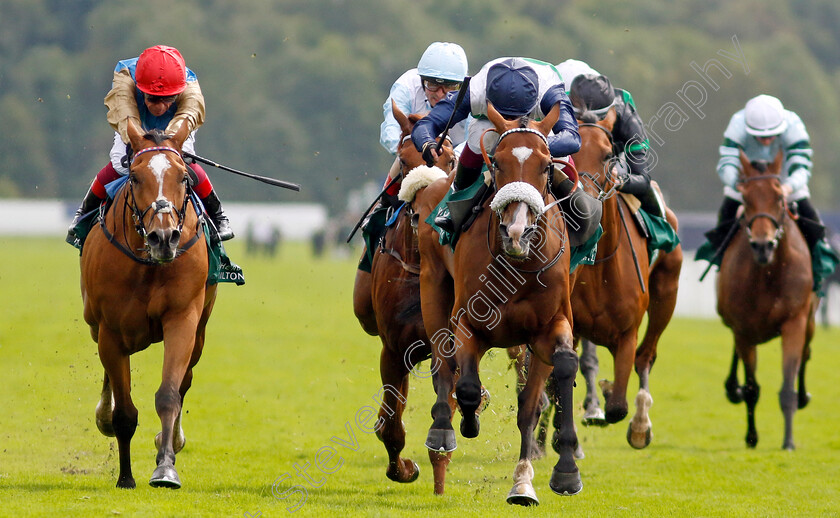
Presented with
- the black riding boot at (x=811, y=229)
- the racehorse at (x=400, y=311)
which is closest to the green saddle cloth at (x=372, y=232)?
the racehorse at (x=400, y=311)

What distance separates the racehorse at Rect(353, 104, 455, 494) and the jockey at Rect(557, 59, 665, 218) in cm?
103

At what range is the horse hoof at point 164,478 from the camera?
6.80 metres

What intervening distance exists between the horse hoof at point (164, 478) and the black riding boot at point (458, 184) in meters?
2.09

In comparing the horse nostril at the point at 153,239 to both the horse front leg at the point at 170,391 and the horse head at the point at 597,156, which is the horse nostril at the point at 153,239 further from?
the horse head at the point at 597,156

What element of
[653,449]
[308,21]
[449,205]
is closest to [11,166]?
[308,21]

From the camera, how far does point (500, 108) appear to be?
6602 millimetres

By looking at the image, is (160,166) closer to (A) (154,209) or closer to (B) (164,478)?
(A) (154,209)

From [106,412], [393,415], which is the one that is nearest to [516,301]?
[393,415]

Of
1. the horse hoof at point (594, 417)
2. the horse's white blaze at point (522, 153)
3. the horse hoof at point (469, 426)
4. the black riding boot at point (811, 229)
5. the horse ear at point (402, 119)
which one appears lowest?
the horse hoof at point (469, 426)

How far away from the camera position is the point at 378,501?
714 centimetres

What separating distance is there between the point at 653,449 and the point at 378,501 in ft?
13.8

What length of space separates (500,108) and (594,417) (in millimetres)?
3336

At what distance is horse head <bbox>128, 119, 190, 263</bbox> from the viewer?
6.49m

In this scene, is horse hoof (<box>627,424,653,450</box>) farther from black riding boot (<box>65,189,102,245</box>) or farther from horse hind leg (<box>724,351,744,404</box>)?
black riding boot (<box>65,189,102,245</box>)
